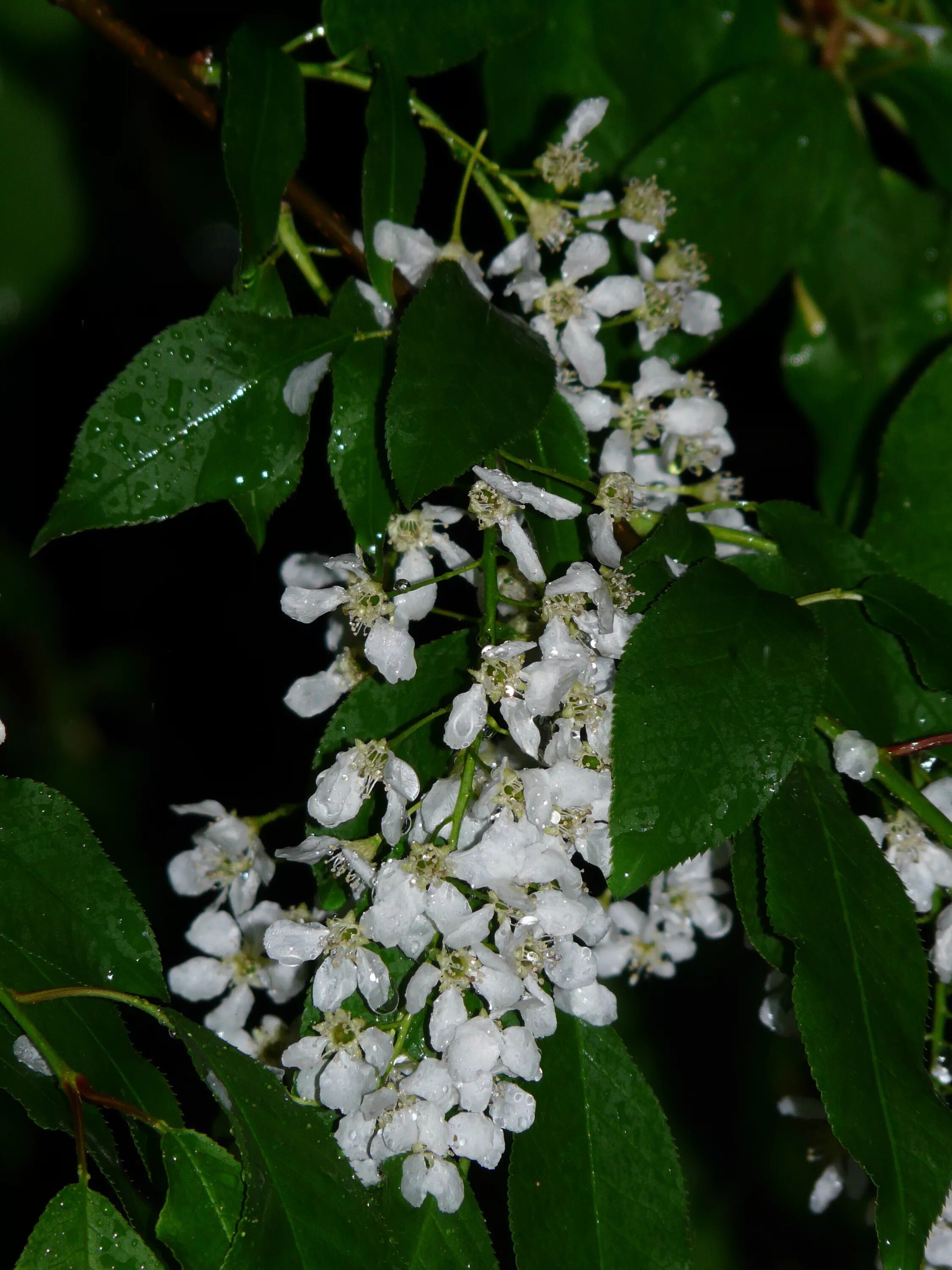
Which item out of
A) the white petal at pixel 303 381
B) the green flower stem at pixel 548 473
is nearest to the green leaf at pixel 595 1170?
the green flower stem at pixel 548 473

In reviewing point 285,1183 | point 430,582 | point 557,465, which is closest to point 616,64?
point 557,465

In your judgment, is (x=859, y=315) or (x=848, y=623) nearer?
(x=848, y=623)

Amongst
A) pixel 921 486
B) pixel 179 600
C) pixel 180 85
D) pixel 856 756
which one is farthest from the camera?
pixel 179 600

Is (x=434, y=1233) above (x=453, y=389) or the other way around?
the other way around

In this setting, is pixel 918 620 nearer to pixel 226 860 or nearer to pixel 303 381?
pixel 303 381

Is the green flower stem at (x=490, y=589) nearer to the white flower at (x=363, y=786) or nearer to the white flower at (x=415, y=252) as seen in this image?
the white flower at (x=363, y=786)

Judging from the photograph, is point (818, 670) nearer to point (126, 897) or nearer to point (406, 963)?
point (406, 963)
